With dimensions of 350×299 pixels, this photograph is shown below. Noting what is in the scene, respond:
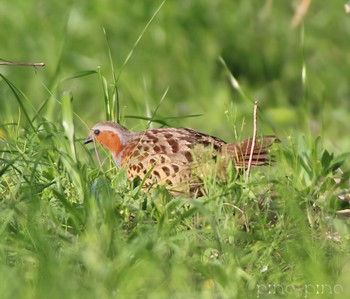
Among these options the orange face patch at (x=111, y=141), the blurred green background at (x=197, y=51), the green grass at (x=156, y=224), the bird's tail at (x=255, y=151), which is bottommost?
the blurred green background at (x=197, y=51)

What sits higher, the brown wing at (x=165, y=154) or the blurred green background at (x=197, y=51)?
the brown wing at (x=165, y=154)

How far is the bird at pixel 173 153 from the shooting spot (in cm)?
603

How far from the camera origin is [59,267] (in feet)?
15.3

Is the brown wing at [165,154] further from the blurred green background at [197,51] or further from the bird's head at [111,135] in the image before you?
the blurred green background at [197,51]

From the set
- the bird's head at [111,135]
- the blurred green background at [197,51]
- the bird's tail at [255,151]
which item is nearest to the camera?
the bird's tail at [255,151]

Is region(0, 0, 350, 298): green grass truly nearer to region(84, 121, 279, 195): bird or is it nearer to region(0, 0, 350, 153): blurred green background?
region(84, 121, 279, 195): bird

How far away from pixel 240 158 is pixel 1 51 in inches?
179

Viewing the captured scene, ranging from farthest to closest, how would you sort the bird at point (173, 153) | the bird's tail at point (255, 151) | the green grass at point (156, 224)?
the bird's tail at point (255, 151) < the bird at point (173, 153) < the green grass at point (156, 224)

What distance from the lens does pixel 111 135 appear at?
6.85 metres

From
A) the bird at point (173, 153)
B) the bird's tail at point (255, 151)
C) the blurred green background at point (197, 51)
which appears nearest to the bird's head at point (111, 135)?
the bird at point (173, 153)

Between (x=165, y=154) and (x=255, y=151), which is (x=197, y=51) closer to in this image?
(x=165, y=154)

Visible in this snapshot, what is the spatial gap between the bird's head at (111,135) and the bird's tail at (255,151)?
738 mm

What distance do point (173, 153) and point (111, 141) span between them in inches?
16.9

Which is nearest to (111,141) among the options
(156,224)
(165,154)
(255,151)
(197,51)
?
(165,154)
